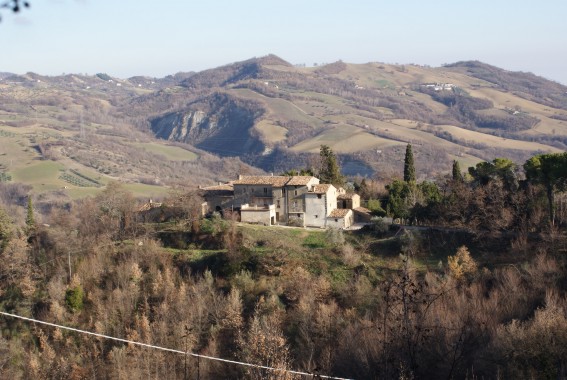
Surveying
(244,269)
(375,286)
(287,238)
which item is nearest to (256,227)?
(287,238)

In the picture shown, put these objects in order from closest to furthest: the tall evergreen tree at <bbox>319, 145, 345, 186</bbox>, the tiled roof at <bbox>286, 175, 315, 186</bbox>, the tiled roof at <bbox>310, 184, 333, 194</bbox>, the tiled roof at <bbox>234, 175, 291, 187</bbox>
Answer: the tiled roof at <bbox>310, 184, 333, 194</bbox> → the tiled roof at <bbox>286, 175, 315, 186</bbox> → the tiled roof at <bbox>234, 175, 291, 187</bbox> → the tall evergreen tree at <bbox>319, 145, 345, 186</bbox>

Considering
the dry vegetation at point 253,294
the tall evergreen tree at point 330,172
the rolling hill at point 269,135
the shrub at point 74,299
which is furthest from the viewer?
the rolling hill at point 269,135

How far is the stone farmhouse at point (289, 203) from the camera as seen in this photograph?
40.1 metres

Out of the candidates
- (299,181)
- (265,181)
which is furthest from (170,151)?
(299,181)

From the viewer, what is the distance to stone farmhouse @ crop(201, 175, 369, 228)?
40094 millimetres

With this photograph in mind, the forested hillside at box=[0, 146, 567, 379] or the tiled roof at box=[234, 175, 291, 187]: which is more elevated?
the tiled roof at box=[234, 175, 291, 187]

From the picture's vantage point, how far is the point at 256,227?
38.1 m

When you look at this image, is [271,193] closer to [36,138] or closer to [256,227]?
[256,227]

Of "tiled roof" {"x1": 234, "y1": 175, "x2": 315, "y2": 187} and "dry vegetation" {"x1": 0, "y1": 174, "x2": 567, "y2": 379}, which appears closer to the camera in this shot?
"dry vegetation" {"x1": 0, "y1": 174, "x2": 567, "y2": 379}

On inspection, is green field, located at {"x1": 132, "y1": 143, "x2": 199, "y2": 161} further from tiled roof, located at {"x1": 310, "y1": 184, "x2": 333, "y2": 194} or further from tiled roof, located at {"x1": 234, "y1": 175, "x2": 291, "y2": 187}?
tiled roof, located at {"x1": 310, "y1": 184, "x2": 333, "y2": 194}

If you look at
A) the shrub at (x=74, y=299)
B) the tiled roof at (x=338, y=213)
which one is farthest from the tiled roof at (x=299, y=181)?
the shrub at (x=74, y=299)

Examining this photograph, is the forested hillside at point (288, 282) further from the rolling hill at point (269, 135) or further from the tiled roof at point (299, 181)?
the rolling hill at point (269, 135)

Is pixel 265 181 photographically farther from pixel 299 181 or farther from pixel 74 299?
pixel 74 299

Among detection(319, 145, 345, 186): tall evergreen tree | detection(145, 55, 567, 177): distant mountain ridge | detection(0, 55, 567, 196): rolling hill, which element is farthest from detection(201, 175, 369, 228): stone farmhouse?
detection(145, 55, 567, 177): distant mountain ridge
